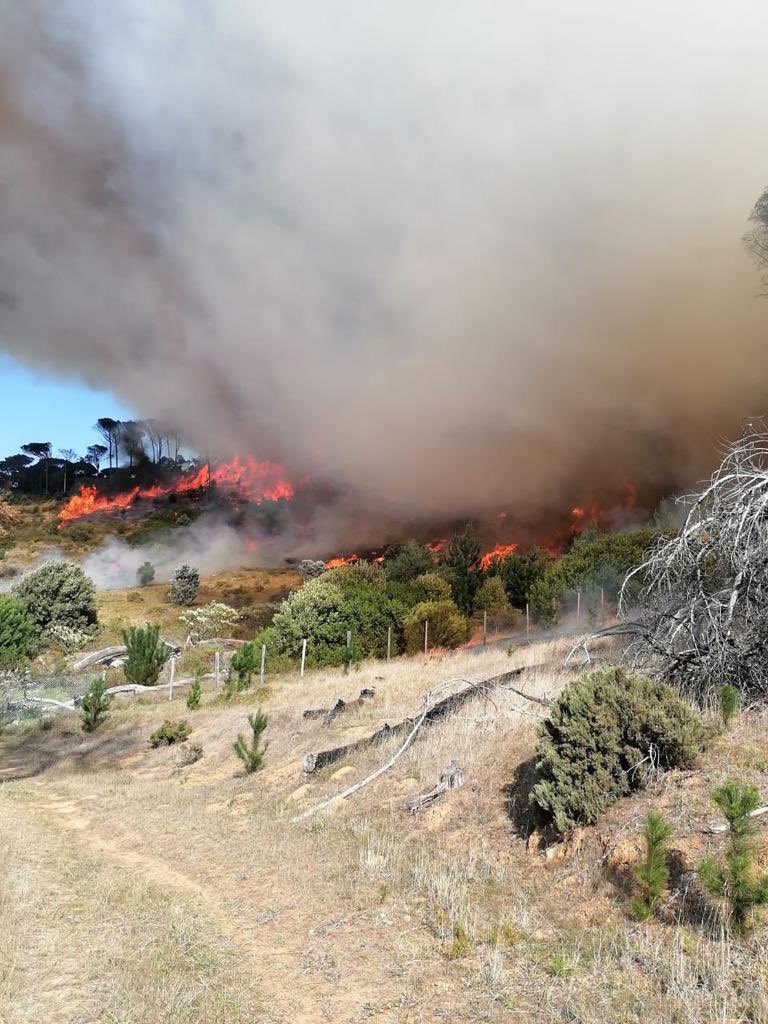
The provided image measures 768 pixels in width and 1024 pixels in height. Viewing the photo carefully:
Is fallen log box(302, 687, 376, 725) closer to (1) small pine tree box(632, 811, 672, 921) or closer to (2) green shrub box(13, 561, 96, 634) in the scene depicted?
(1) small pine tree box(632, 811, 672, 921)

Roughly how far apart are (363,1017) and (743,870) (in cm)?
293

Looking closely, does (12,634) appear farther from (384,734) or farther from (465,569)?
(465,569)

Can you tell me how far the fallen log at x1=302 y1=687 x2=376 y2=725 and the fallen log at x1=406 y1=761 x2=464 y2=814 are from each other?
715cm

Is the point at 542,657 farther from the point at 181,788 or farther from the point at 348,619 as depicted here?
the point at 348,619

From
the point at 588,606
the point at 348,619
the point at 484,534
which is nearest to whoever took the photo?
the point at 348,619

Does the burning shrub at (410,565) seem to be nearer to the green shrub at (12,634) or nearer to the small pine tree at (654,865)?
the green shrub at (12,634)

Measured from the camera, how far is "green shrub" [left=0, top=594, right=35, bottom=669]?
29391 mm

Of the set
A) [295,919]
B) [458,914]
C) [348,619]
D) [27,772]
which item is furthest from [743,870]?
[348,619]

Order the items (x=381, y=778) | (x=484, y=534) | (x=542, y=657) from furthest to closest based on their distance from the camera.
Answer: (x=484, y=534) → (x=542, y=657) → (x=381, y=778)

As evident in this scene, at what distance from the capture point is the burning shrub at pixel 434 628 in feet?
128

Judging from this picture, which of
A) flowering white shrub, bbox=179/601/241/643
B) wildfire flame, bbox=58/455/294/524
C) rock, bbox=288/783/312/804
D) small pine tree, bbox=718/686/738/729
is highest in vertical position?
wildfire flame, bbox=58/455/294/524

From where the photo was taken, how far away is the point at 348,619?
3884 centimetres

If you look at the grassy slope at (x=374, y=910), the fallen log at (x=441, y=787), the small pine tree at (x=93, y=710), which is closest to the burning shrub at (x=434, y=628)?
the small pine tree at (x=93, y=710)

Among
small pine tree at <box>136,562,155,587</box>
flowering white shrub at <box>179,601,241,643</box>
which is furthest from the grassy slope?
small pine tree at <box>136,562,155,587</box>
